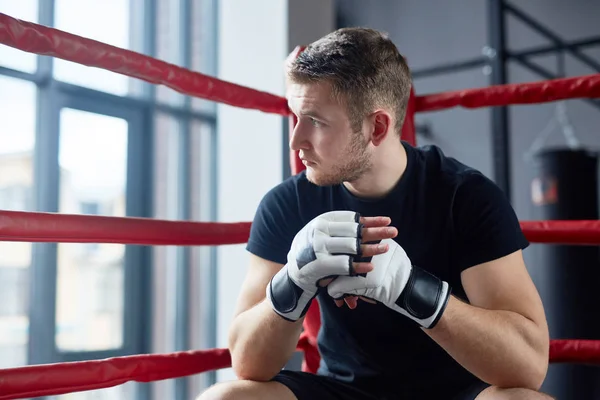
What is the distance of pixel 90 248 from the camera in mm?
4254

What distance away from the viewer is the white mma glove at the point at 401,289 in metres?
1.08

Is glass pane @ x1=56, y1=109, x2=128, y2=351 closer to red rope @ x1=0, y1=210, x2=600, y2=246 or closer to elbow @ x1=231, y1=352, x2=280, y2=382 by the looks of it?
red rope @ x1=0, y1=210, x2=600, y2=246

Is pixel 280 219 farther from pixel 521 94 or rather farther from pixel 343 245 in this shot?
pixel 521 94

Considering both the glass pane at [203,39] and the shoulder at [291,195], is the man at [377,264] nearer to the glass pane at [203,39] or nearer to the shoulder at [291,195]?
the shoulder at [291,195]

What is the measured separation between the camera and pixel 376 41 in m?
1.27

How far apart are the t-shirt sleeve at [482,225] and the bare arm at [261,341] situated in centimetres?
34

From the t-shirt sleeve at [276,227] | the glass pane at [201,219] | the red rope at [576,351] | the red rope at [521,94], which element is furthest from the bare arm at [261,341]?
the glass pane at [201,219]

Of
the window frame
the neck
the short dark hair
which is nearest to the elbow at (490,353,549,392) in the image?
the neck

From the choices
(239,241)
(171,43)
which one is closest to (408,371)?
(239,241)

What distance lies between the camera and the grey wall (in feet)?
17.5

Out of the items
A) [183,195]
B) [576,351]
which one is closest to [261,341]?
[576,351]

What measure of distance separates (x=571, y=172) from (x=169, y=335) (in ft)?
9.54

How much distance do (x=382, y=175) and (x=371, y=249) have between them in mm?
277

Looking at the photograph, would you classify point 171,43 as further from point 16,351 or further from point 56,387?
point 56,387
